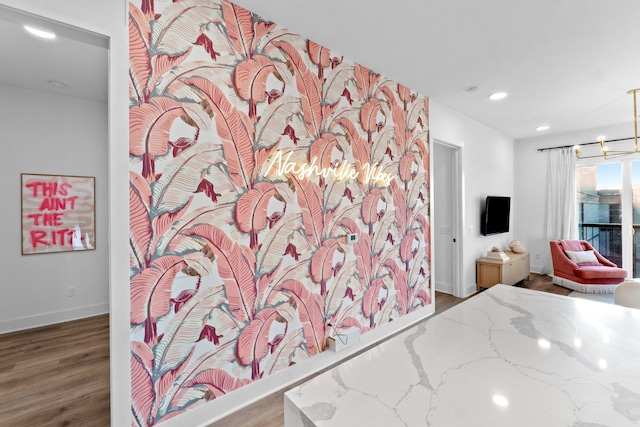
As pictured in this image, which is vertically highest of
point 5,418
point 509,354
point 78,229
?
point 78,229

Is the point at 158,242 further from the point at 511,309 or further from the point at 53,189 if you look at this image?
the point at 53,189

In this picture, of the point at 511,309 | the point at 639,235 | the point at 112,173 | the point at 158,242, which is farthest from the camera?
the point at 639,235

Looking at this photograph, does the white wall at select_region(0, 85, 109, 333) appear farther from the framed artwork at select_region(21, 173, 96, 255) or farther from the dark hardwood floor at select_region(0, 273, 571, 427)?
the dark hardwood floor at select_region(0, 273, 571, 427)

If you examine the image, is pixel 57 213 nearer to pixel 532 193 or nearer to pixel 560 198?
pixel 532 193

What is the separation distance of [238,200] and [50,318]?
3.28 m

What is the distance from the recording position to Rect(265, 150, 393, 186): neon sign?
2.19m

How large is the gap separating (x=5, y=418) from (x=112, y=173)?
191 cm

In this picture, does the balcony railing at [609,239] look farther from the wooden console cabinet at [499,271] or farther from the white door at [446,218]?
the white door at [446,218]

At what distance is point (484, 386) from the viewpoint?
72 centimetres

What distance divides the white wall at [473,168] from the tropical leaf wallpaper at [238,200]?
157 cm

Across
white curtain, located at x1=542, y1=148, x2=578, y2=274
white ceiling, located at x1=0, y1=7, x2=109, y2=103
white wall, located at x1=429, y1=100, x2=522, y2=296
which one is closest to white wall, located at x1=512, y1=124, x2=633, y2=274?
white curtain, located at x1=542, y1=148, x2=578, y2=274

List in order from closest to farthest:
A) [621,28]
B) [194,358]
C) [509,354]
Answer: [509,354] → [194,358] → [621,28]

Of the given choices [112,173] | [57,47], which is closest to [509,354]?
[112,173]

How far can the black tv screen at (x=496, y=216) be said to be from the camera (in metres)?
4.71
